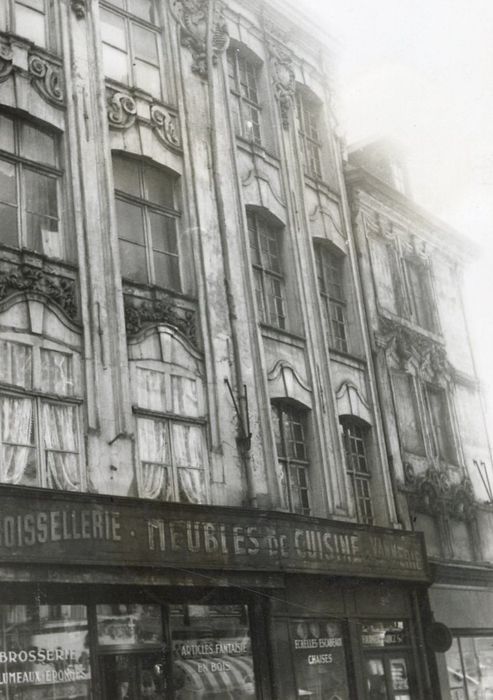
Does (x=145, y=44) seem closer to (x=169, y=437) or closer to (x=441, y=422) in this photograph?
(x=169, y=437)

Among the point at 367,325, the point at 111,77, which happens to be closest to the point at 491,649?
the point at 367,325

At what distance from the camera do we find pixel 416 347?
68.3 feet

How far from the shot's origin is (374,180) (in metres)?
20.7

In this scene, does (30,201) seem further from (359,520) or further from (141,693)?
(359,520)

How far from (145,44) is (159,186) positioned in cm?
268

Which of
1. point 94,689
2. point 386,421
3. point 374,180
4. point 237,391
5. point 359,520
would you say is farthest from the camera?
point 374,180

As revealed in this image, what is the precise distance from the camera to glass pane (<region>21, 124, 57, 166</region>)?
13.3 metres

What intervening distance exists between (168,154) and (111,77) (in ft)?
4.93

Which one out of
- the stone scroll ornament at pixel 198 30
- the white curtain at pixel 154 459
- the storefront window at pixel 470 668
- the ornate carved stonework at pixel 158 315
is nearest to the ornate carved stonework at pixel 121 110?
the stone scroll ornament at pixel 198 30

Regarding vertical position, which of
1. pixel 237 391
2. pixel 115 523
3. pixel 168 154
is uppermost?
pixel 168 154

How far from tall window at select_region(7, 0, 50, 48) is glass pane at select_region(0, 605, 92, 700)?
825cm

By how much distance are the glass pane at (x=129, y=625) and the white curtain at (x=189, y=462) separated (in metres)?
1.80

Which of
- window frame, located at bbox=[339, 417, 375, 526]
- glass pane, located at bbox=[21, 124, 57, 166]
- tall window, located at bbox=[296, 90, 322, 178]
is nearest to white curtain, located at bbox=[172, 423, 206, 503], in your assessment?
window frame, located at bbox=[339, 417, 375, 526]

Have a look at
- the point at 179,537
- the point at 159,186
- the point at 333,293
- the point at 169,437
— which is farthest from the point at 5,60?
the point at 333,293
